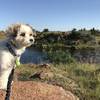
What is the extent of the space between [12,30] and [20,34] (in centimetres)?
13

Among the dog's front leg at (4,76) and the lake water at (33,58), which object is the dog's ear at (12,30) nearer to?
the dog's front leg at (4,76)

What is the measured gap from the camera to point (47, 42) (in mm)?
49344

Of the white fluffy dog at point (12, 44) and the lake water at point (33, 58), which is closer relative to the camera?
the white fluffy dog at point (12, 44)

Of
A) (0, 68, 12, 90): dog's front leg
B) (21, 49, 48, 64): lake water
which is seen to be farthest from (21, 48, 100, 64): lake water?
(0, 68, 12, 90): dog's front leg

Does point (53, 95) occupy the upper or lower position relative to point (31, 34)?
lower

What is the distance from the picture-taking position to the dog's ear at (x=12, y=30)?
545 cm

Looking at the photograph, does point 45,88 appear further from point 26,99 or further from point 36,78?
point 36,78

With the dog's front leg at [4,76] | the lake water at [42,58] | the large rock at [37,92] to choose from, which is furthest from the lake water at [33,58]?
the dog's front leg at [4,76]

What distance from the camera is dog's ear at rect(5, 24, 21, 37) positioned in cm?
545

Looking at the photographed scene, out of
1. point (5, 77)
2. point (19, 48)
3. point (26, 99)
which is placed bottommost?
point (26, 99)

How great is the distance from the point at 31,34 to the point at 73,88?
3278 mm

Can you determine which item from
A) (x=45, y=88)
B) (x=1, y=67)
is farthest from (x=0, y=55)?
(x=45, y=88)

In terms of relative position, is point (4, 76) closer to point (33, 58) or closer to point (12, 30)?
point (12, 30)

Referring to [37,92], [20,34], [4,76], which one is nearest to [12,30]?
[20,34]
